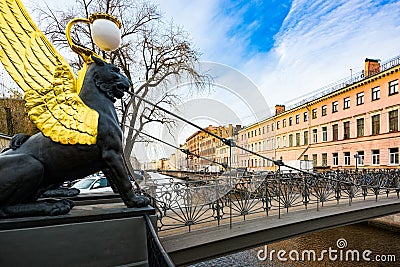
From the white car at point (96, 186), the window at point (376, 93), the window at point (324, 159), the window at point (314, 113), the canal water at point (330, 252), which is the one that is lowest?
the canal water at point (330, 252)

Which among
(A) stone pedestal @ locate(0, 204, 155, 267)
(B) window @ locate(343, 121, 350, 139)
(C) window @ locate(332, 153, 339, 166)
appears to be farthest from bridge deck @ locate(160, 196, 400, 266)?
(C) window @ locate(332, 153, 339, 166)

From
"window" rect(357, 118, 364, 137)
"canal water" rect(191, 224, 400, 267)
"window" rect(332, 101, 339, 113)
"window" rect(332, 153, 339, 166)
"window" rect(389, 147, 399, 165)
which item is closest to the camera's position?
"canal water" rect(191, 224, 400, 267)

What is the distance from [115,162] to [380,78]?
84.3ft

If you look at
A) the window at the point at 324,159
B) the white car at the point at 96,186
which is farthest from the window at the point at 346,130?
the white car at the point at 96,186

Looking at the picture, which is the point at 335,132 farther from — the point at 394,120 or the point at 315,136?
the point at 394,120

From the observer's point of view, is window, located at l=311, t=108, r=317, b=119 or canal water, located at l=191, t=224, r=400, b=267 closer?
canal water, located at l=191, t=224, r=400, b=267

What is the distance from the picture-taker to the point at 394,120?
2050 cm

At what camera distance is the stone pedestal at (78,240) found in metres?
2.09

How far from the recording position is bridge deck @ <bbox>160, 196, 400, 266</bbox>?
4004 mm

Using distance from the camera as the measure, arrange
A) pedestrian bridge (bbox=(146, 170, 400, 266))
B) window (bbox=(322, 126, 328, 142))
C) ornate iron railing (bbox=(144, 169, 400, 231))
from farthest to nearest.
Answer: window (bbox=(322, 126, 328, 142)), ornate iron railing (bbox=(144, 169, 400, 231)), pedestrian bridge (bbox=(146, 170, 400, 266))

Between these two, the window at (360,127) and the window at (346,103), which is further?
the window at (346,103)

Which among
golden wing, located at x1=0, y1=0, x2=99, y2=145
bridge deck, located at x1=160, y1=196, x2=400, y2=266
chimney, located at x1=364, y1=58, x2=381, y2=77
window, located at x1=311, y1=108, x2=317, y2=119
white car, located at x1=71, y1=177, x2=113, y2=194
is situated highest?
chimney, located at x1=364, y1=58, x2=381, y2=77

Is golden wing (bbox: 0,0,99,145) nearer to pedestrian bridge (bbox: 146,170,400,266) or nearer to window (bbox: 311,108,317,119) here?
pedestrian bridge (bbox: 146,170,400,266)

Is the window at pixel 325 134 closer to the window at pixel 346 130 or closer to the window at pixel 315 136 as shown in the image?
the window at pixel 315 136
